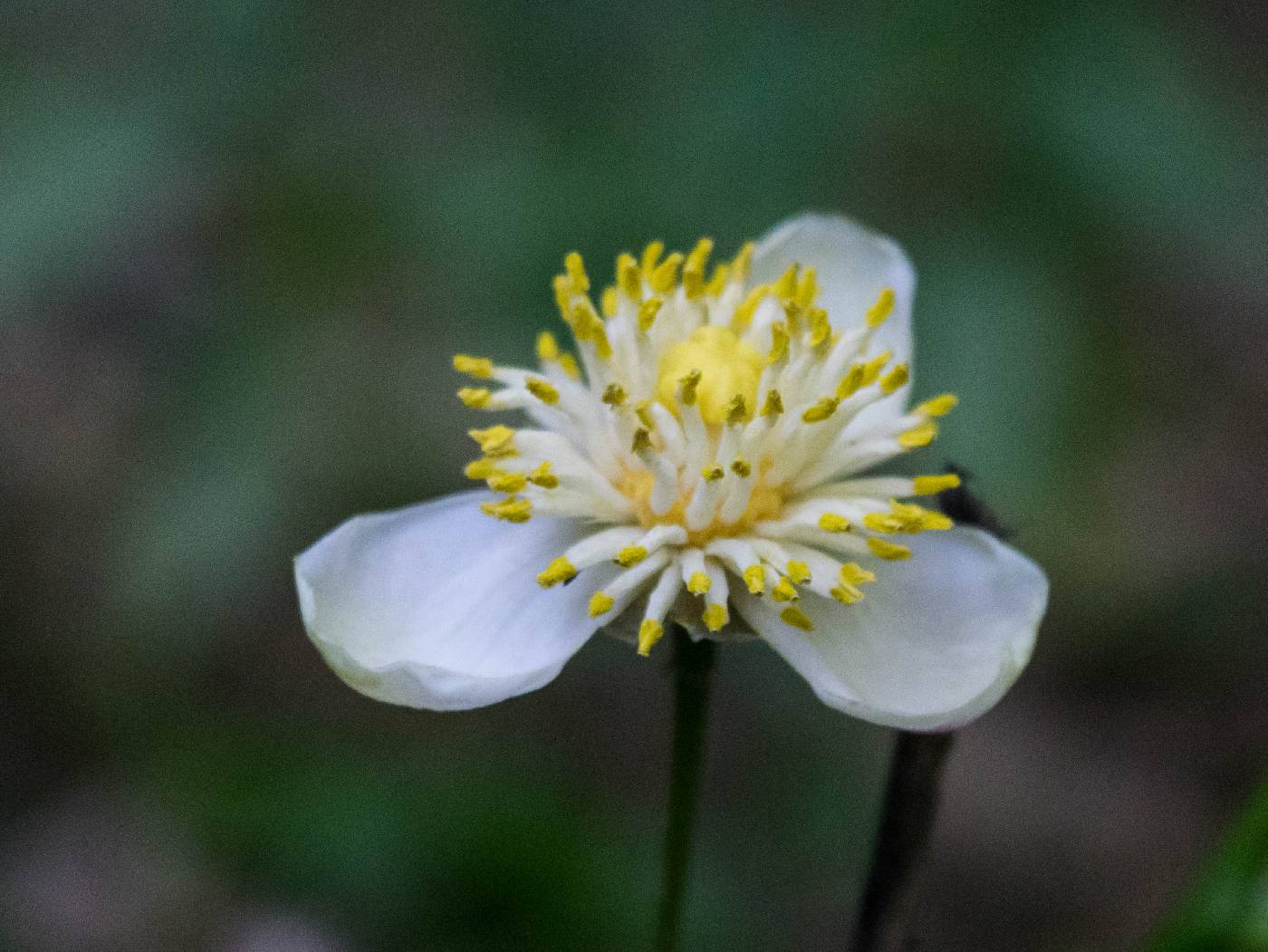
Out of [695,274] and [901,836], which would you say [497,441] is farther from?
[901,836]

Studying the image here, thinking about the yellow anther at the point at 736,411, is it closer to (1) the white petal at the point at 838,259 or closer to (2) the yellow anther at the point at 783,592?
(2) the yellow anther at the point at 783,592

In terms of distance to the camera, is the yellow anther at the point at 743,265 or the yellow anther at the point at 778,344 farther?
the yellow anther at the point at 743,265

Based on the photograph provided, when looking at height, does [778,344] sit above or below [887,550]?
above

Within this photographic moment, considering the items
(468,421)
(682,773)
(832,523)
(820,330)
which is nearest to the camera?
(682,773)

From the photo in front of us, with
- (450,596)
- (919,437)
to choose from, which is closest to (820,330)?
(919,437)

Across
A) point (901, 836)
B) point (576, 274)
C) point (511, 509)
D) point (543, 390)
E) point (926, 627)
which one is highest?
point (576, 274)

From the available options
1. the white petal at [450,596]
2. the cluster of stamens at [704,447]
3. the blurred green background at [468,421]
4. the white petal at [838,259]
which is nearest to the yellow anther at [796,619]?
the cluster of stamens at [704,447]
